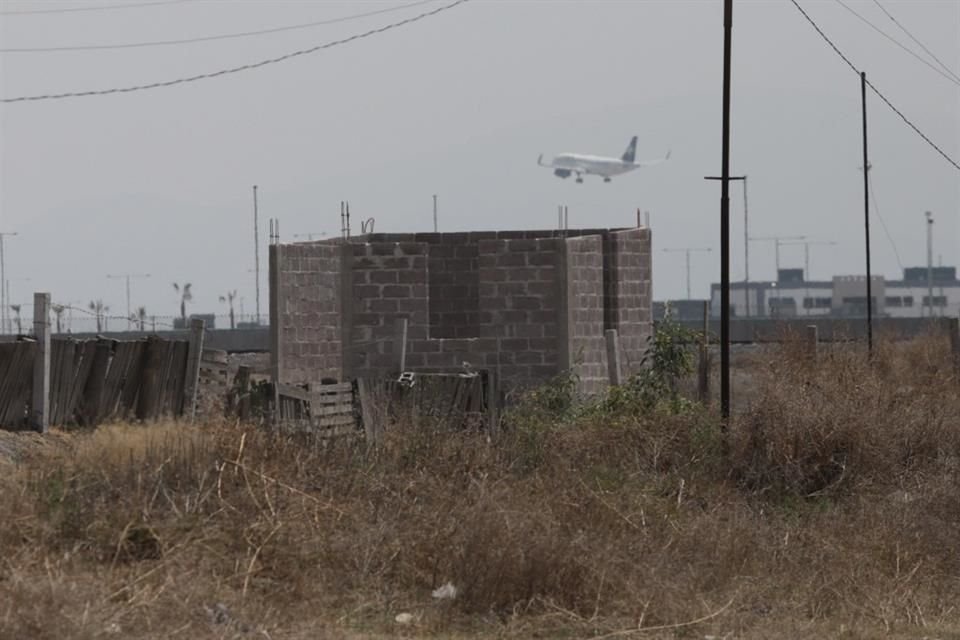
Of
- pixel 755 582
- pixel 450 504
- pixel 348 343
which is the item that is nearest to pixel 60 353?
pixel 348 343

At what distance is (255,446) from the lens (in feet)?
48.3

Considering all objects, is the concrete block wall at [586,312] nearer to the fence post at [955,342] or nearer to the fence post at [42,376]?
the fence post at [42,376]

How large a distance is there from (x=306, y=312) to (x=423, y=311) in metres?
1.85

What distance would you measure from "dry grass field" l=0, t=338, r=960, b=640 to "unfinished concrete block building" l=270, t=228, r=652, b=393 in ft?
27.5

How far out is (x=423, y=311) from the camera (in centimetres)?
2745

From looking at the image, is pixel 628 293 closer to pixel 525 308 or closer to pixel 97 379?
pixel 525 308

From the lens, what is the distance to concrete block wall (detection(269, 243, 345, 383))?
26.7 metres

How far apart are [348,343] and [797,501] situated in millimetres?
10036

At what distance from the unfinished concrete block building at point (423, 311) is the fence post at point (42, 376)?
5.66 meters

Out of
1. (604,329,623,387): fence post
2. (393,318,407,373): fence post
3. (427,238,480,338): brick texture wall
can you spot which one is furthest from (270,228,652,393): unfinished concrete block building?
(427,238,480,338): brick texture wall

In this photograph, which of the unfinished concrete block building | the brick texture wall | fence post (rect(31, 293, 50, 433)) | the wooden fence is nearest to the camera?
fence post (rect(31, 293, 50, 433))

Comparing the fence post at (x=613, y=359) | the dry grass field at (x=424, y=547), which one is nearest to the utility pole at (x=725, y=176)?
the dry grass field at (x=424, y=547)

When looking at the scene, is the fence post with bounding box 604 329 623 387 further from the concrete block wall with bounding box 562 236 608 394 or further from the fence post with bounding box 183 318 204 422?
the fence post with bounding box 183 318 204 422

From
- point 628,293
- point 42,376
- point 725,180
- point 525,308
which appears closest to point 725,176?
point 725,180
